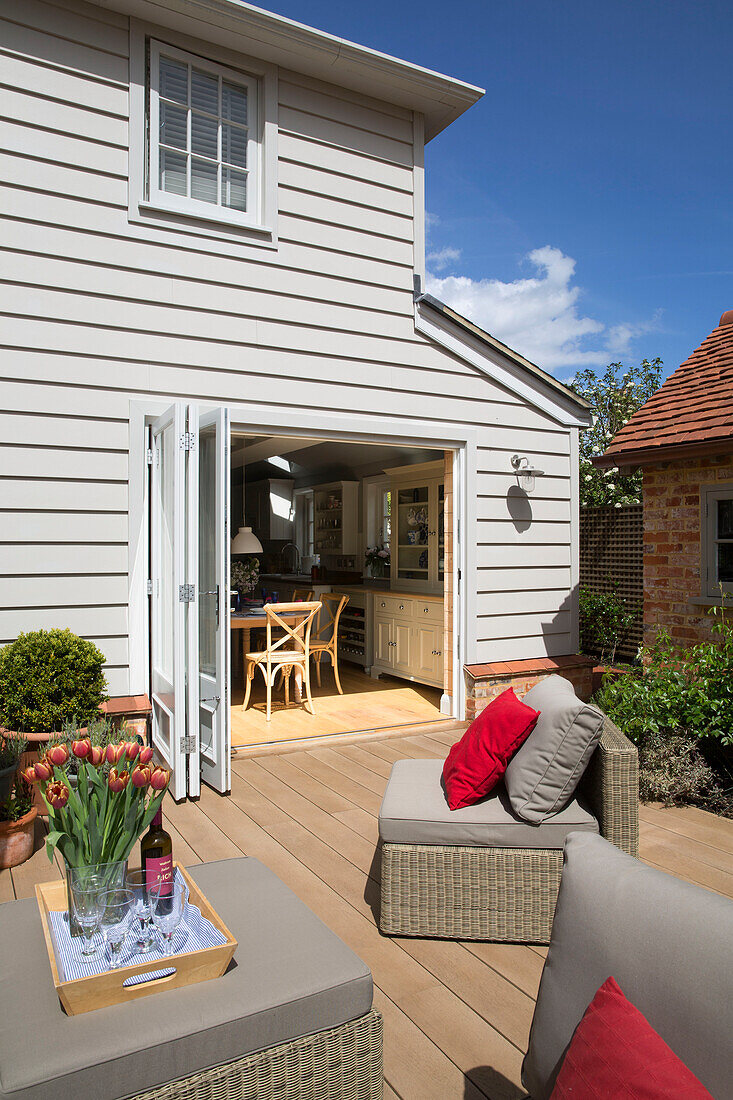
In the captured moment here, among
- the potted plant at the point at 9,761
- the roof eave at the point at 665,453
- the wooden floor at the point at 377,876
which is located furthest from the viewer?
the roof eave at the point at 665,453

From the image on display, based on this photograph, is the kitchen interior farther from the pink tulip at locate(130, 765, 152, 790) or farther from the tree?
the tree

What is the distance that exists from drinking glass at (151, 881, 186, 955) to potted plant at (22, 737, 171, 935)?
114mm

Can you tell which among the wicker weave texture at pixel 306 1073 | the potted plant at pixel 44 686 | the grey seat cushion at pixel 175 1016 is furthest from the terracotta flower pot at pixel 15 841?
the wicker weave texture at pixel 306 1073

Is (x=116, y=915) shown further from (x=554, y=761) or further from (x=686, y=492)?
(x=686, y=492)

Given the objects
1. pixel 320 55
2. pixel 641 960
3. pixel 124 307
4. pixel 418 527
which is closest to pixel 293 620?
pixel 418 527

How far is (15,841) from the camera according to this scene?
325 cm

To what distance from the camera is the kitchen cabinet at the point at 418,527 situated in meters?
7.21

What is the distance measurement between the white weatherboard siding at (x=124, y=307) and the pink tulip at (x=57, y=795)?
259cm

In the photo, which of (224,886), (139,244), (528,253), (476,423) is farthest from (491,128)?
(528,253)

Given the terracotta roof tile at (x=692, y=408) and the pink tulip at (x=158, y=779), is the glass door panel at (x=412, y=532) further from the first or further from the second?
the pink tulip at (x=158, y=779)

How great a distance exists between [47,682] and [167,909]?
238 centimetres

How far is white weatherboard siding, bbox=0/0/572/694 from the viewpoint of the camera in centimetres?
409

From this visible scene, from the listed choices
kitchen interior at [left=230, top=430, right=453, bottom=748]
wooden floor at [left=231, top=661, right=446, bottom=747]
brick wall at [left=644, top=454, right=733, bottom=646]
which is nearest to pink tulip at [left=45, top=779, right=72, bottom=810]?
kitchen interior at [left=230, top=430, right=453, bottom=748]

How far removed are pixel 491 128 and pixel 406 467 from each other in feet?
30.5
